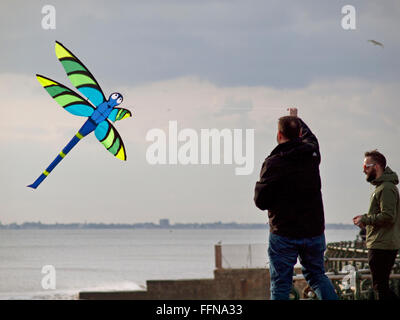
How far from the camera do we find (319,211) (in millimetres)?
4730

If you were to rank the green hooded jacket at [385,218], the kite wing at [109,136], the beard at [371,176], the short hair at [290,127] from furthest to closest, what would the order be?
the kite wing at [109,136] < the beard at [371,176] < the green hooded jacket at [385,218] < the short hair at [290,127]

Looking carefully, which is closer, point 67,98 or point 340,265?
point 67,98

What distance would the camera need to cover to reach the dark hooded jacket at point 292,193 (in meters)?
4.69

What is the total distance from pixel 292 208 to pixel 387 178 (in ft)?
4.02

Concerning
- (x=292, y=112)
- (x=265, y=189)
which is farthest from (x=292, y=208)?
(x=292, y=112)

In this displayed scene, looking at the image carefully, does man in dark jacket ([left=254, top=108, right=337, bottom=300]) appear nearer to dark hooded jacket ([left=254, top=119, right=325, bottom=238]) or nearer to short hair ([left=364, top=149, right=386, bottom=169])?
dark hooded jacket ([left=254, top=119, right=325, bottom=238])

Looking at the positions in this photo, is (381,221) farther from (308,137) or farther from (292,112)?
(292,112)

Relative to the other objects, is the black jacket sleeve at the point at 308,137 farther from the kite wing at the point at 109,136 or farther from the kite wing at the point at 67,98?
the kite wing at the point at 109,136

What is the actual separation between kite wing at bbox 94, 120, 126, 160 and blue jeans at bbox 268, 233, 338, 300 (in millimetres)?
5983

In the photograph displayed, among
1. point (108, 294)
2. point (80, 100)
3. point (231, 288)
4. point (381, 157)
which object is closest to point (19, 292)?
point (108, 294)

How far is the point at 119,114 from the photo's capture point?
10102 mm

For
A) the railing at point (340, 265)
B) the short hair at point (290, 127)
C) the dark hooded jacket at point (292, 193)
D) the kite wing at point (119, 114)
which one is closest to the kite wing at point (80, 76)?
the kite wing at point (119, 114)

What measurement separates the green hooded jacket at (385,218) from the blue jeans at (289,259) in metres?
0.83

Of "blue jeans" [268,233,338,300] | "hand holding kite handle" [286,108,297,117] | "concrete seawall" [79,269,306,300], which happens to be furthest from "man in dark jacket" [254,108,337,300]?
"concrete seawall" [79,269,306,300]
